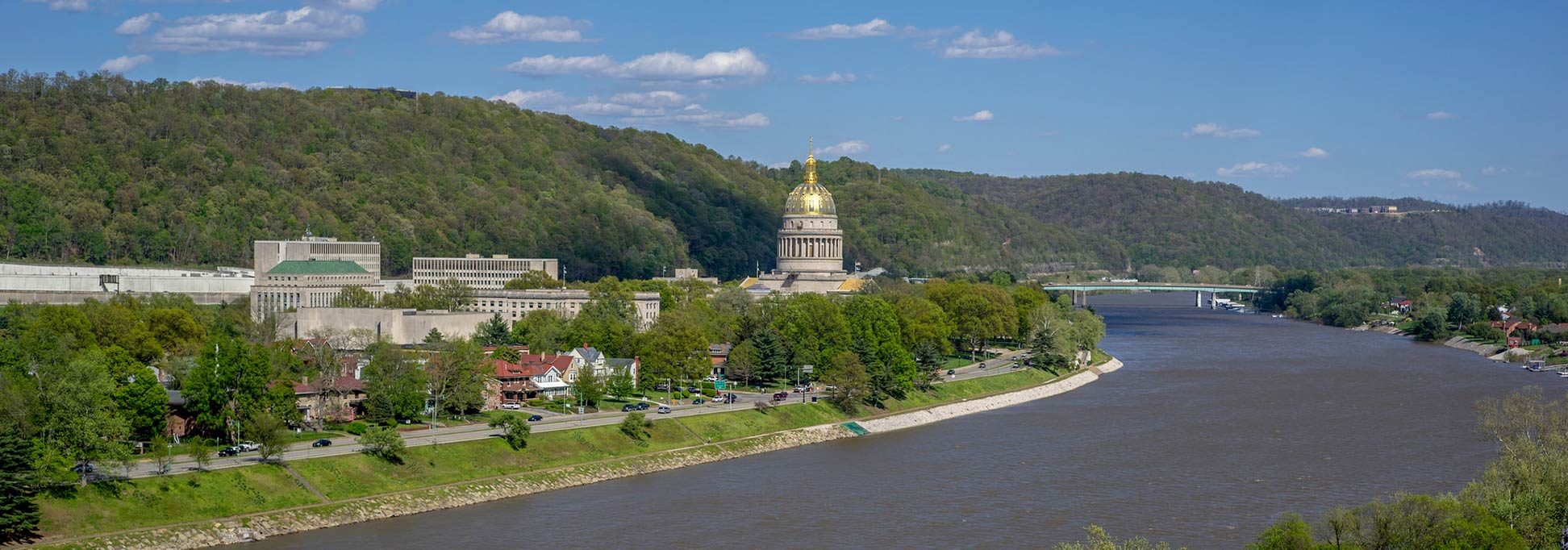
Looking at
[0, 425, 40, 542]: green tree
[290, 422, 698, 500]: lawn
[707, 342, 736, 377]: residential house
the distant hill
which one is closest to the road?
[290, 422, 698, 500]: lawn

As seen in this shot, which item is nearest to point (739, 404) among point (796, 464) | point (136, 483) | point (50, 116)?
point (796, 464)

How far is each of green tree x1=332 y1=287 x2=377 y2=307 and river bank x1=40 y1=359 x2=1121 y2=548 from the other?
41902 mm

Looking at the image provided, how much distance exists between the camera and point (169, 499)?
4959 centimetres

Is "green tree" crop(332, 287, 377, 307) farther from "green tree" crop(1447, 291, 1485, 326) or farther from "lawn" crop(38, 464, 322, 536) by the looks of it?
"green tree" crop(1447, 291, 1485, 326)

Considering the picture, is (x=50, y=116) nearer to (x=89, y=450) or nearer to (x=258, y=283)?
(x=258, y=283)

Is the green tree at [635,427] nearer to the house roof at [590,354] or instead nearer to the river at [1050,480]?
the river at [1050,480]

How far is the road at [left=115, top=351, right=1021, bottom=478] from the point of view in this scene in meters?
53.0

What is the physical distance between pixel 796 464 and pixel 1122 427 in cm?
1807

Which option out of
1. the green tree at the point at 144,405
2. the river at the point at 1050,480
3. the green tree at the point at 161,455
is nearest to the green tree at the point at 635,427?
the river at the point at 1050,480

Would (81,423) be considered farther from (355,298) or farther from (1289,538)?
(355,298)

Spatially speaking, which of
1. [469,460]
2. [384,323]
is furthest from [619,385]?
[384,323]

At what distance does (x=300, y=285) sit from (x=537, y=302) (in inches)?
654

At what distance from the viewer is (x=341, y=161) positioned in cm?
17075

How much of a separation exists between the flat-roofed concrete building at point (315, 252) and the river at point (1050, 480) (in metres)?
57.4
